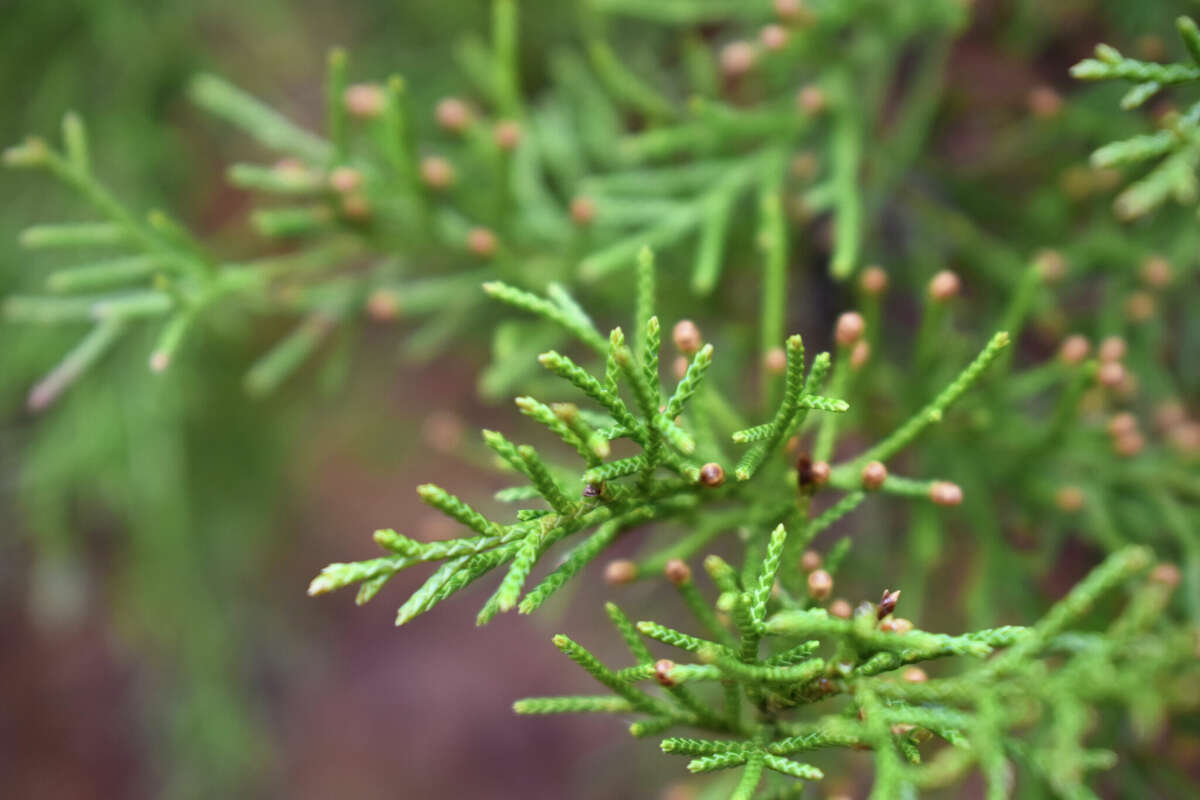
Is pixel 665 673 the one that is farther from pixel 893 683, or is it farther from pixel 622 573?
pixel 622 573

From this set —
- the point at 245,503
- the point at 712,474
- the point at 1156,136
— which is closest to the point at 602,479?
the point at 712,474

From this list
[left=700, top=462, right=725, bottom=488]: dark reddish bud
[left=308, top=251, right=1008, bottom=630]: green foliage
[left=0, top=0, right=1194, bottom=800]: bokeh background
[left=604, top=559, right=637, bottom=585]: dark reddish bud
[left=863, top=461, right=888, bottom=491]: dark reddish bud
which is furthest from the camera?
[left=0, top=0, right=1194, bottom=800]: bokeh background

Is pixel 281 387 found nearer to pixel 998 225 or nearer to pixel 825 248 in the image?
pixel 825 248

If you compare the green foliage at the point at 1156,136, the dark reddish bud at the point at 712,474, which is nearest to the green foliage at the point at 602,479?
the dark reddish bud at the point at 712,474

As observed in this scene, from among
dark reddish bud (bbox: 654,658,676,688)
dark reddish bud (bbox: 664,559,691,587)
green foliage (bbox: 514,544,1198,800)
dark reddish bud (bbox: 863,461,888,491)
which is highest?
dark reddish bud (bbox: 863,461,888,491)

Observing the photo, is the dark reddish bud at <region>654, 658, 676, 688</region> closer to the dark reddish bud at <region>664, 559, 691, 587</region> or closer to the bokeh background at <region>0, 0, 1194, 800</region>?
the dark reddish bud at <region>664, 559, 691, 587</region>

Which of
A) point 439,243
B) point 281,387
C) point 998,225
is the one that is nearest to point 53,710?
point 281,387

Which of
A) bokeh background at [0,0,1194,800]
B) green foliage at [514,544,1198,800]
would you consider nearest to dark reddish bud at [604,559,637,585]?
green foliage at [514,544,1198,800]

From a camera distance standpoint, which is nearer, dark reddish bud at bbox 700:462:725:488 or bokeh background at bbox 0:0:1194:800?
dark reddish bud at bbox 700:462:725:488
